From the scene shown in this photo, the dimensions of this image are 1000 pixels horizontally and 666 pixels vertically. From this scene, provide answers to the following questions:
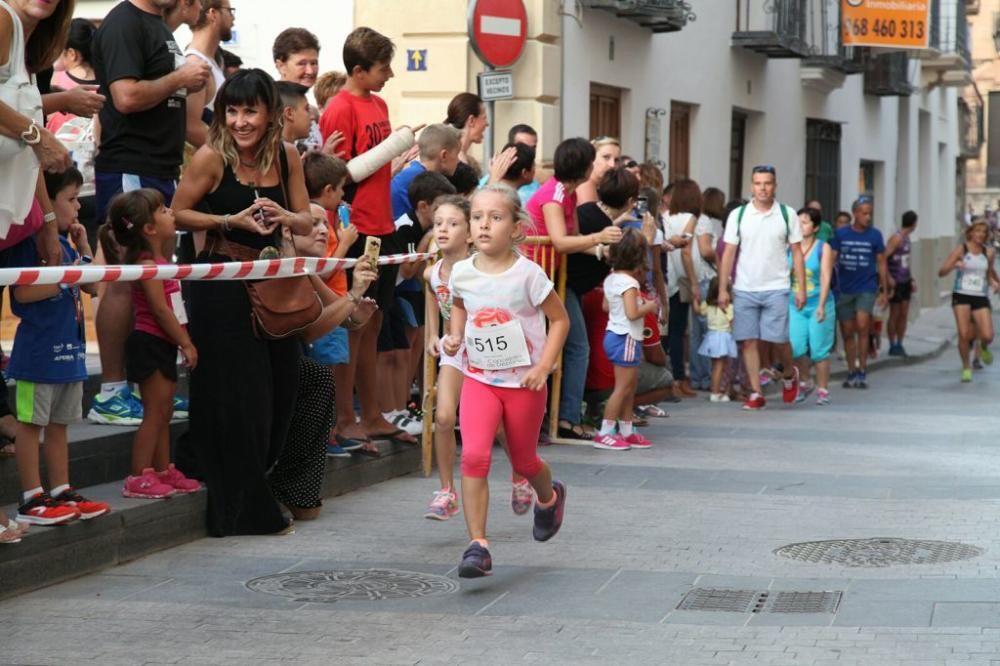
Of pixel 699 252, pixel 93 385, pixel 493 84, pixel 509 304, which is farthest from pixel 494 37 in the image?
pixel 509 304

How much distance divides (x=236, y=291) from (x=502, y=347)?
137cm

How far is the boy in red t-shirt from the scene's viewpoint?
995 cm

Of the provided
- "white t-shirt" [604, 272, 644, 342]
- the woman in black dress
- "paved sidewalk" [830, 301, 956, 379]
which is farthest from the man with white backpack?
the woman in black dress

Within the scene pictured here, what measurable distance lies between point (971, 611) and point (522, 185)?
5.80 metres

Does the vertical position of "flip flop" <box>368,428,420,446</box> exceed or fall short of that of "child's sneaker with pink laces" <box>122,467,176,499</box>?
it falls short

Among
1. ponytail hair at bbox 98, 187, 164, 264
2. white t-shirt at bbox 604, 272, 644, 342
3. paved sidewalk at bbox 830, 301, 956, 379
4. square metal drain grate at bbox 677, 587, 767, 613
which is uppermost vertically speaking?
ponytail hair at bbox 98, 187, 164, 264

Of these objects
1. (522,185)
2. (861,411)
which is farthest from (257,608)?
(861,411)

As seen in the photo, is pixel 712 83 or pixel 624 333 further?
pixel 712 83

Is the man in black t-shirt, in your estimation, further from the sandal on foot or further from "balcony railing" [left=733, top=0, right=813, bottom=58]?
"balcony railing" [left=733, top=0, right=813, bottom=58]

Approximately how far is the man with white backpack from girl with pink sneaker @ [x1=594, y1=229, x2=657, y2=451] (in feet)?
11.2

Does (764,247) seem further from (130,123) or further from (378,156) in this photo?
(130,123)

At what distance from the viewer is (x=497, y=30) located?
14.2 meters

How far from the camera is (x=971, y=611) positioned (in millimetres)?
6477

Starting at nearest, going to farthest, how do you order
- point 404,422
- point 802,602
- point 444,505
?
point 802,602 → point 444,505 → point 404,422
